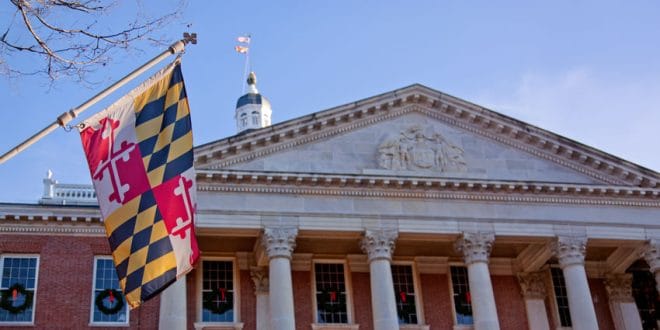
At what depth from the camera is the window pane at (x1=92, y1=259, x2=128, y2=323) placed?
2948 centimetres

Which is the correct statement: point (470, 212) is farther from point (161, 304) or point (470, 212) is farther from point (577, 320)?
point (161, 304)

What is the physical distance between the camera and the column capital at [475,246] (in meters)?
30.3

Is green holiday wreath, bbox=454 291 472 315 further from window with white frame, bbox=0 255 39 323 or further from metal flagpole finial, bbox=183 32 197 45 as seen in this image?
metal flagpole finial, bbox=183 32 197 45

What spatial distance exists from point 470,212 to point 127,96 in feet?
63.0

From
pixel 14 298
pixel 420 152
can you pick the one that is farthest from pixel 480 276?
pixel 14 298

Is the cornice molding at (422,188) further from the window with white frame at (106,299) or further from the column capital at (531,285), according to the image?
the window with white frame at (106,299)

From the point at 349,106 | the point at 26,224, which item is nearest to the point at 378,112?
the point at 349,106

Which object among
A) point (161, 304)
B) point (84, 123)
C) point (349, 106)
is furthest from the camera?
point (349, 106)

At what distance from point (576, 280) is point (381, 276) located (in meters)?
6.81

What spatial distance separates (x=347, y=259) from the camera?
3275 centimetres

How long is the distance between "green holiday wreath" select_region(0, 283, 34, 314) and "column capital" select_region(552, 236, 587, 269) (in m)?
17.8

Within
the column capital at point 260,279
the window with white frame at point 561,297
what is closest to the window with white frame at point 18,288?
the column capital at point 260,279

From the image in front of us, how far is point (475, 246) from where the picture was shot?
30.5 m

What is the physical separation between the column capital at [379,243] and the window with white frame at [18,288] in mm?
10968
